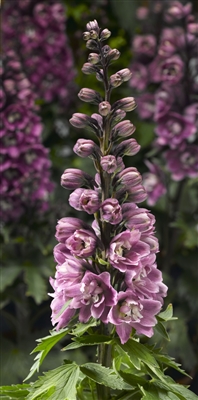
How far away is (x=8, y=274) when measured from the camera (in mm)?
1738

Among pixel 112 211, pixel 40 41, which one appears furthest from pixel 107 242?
pixel 40 41

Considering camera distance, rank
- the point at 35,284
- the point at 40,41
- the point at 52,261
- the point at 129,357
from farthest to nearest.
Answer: the point at 40,41 → the point at 52,261 → the point at 35,284 → the point at 129,357

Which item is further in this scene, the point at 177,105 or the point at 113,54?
the point at 177,105

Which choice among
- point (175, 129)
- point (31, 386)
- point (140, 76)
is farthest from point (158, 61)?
point (31, 386)

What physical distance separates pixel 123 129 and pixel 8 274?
1.06m

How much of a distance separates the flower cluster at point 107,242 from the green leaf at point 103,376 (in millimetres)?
55

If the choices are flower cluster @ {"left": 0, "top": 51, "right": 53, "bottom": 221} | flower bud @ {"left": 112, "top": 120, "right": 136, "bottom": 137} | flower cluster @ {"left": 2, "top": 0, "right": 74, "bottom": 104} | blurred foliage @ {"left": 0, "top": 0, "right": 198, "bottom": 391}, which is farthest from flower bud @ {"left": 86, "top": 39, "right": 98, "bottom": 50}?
flower cluster @ {"left": 2, "top": 0, "right": 74, "bottom": 104}

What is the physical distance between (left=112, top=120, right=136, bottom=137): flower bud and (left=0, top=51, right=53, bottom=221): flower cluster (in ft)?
3.09

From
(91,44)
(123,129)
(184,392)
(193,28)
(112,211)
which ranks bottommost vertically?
(184,392)

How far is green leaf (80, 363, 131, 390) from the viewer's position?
0.73m

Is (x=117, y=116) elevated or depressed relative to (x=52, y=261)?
elevated

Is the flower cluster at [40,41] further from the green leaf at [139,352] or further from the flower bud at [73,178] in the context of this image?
the green leaf at [139,352]

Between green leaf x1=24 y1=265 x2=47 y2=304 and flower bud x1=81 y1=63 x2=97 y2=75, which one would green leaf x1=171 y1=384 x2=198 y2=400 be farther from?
green leaf x1=24 y1=265 x2=47 y2=304

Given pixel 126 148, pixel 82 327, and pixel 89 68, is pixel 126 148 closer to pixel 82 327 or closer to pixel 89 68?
pixel 89 68
